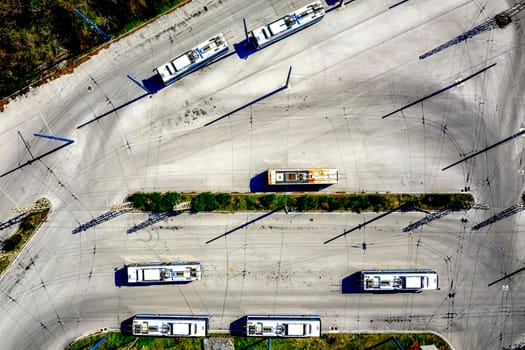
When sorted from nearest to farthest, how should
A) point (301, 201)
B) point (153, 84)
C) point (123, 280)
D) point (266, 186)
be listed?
point (301, 201) < point (153, 84) < point (266, 186) < point (123, 280)

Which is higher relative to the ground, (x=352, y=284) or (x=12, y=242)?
(x=12, y=242)

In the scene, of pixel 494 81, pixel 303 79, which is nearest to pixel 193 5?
pixel 303 79

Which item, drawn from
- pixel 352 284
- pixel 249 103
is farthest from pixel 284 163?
pixel 352 284

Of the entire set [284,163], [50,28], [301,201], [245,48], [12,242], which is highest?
[50,28]

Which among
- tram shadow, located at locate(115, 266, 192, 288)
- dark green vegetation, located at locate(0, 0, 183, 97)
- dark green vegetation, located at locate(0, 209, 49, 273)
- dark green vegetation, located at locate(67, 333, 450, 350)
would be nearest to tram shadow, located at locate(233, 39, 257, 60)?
dark green vegetation, located at locate(0, 0, 183, 97)

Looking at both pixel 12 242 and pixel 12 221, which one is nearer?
pixel 12 242

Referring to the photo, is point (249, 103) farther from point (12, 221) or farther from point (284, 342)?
point (12, 221)

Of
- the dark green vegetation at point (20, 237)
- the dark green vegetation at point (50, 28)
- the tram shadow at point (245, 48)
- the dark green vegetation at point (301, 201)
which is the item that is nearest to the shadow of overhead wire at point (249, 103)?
the tram shadow at point (245, 48)
